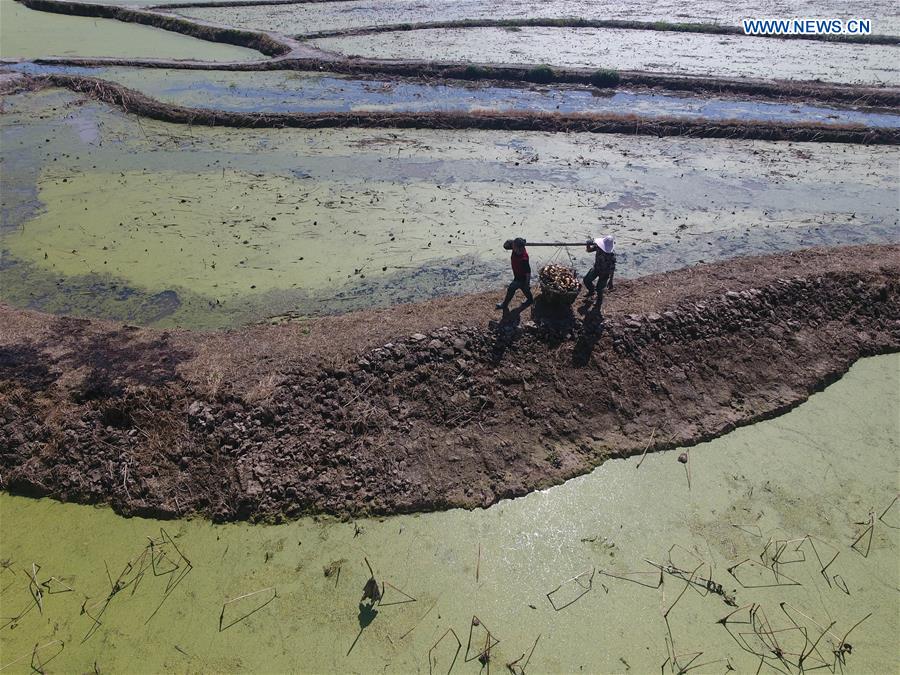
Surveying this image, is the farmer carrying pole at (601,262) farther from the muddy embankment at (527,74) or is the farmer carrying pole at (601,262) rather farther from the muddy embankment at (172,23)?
the muddy embankment at (172,23)

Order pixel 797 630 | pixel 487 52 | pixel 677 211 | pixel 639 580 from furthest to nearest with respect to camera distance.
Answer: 1. pixel 487 52
2. pixel 677 211
3. pixel 639 580
4. pixel 797 630

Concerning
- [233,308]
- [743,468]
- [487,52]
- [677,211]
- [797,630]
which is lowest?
[797,630]

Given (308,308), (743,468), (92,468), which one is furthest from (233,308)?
(743,468)

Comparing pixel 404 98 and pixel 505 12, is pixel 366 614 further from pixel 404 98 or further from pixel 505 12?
pixel 505 12

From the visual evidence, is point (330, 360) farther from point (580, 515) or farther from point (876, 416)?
point (876, 416)

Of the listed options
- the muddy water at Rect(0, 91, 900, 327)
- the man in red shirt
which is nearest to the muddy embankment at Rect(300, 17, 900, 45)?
the muddy water at Rect(0, 91, 900, 327)

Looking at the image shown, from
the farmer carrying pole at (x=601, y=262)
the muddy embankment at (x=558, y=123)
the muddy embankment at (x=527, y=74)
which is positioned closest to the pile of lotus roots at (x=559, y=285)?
the farmer carrying pole at (x=601, y=262)
